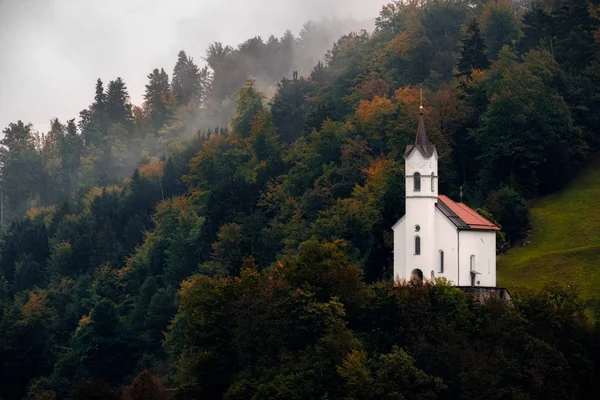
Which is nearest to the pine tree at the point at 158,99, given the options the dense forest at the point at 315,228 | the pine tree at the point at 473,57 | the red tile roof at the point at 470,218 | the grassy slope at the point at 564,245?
the dense forest at the point at 315,228

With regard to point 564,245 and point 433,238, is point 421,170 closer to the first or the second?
point 433,238

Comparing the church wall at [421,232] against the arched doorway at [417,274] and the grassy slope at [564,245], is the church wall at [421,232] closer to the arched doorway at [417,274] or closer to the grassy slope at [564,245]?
the arched doorway at [417,274]

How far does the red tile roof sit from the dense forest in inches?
174

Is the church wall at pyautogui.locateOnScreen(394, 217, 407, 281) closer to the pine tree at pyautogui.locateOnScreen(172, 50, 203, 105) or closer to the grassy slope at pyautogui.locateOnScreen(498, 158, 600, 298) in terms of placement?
the grassy slope at pyautogui.locateOnScreen(498, 158, 600, 298)

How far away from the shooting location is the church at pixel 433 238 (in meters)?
83.2

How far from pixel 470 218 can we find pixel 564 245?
9814mm

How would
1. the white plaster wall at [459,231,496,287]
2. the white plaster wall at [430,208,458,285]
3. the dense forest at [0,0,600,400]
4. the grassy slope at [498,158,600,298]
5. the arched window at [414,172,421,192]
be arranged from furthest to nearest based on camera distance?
the grassy slope at [498,158,600,298] → the arched window at [414,172,421,192] → the white plaster wall at [459,231,496,287] → the white plaster wall at [430,208,458,285] → the dense forest at [0,0,600,400]

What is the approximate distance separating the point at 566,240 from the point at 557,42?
2298cm

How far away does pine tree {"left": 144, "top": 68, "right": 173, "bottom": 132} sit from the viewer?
18450 centimetres

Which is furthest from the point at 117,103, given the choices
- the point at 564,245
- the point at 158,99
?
the point at 564,245

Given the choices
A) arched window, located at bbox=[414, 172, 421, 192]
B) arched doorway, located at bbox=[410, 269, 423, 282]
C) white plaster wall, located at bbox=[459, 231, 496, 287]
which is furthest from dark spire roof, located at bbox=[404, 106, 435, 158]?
arched doorway, located at bbox=[410, 269, 423, 282]

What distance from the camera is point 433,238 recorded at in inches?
3287

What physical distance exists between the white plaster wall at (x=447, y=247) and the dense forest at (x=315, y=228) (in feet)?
13.0

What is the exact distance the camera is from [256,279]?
8550cm
